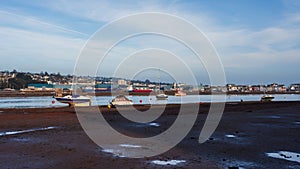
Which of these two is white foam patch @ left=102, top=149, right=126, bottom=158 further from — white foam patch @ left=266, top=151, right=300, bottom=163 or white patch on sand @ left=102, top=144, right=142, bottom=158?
white foam patch @ left=266, top=151, right=300, bottom=163

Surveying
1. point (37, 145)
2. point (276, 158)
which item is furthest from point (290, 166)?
point (37, 145)

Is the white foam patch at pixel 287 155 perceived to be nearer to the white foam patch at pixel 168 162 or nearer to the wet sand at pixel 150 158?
the wet sand at pixel 150 158

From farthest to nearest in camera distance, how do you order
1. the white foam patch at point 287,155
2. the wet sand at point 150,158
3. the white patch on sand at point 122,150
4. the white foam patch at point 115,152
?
the white patch on sand at point 122,150, the white foam patch at point 115,152, the white foam patch at point 287,155, the wet sand at point 150,158

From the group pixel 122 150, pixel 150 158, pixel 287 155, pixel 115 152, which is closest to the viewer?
pixel 150 158

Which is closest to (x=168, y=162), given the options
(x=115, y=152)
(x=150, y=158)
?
(x=150, y=158)

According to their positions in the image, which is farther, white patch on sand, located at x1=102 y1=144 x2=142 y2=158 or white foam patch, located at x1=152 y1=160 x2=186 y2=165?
white patch on sand, located at x1=102 y1=144 x2=142 y2=158

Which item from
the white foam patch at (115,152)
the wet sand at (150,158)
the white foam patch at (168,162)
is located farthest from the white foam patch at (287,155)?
the white foam patch at (115,152)

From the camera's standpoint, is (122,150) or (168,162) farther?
(122,150)

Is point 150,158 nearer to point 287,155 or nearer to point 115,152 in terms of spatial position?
point 115,152

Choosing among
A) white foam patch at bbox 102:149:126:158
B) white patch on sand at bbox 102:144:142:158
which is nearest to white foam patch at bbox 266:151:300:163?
white patch on sand at bbox 102:144:142:158

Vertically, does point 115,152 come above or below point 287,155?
above

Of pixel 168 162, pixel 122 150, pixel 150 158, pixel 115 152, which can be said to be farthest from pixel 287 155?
pixel 115 152

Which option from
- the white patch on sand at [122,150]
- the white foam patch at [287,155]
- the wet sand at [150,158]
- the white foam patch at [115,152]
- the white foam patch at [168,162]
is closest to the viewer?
the wet sand at [150,158]

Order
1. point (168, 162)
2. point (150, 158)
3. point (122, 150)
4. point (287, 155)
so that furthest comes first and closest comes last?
1. point (122, 150)
2. point (287, 155)
3. point (150, 158)
4. point (168, 162)
